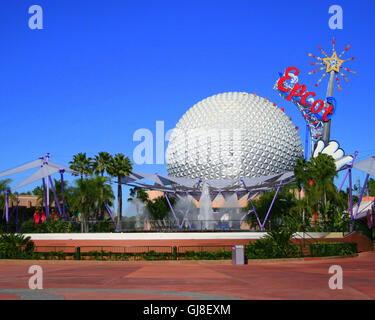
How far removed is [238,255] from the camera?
2931 cm

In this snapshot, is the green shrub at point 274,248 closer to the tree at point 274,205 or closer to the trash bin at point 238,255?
the trash bin at point 238,255

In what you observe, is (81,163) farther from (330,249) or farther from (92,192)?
(330,249)

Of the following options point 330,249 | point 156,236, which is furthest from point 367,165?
point 156,236

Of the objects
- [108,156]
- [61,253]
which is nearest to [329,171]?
[108,156]

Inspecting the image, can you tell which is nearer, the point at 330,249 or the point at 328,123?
the point at 330,249

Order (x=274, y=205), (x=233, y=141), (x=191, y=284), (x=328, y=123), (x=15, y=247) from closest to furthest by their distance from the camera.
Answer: (x=191, y=284) < (x=15, y=247) < (x=328, y=123) < (x=233, y=141) < (x=274, y=205)

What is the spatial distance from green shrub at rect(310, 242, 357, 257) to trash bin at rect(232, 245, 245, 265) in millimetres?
6622

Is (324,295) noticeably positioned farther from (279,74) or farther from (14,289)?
(279,74)

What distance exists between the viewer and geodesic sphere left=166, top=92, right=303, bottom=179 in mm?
62719

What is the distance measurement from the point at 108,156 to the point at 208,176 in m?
15.1

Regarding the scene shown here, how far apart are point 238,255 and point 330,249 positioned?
8.71 metres

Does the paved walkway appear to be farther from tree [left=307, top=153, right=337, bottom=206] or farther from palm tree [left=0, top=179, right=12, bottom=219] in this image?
palm tree [left=0, top=179, right=12, bottom=219]

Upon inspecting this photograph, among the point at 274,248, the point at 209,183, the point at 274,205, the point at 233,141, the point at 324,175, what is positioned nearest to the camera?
the point at 274,248

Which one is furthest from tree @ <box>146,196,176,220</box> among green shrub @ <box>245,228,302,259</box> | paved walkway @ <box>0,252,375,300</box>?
paved walkway @ <box>0,252,375,300</box>
